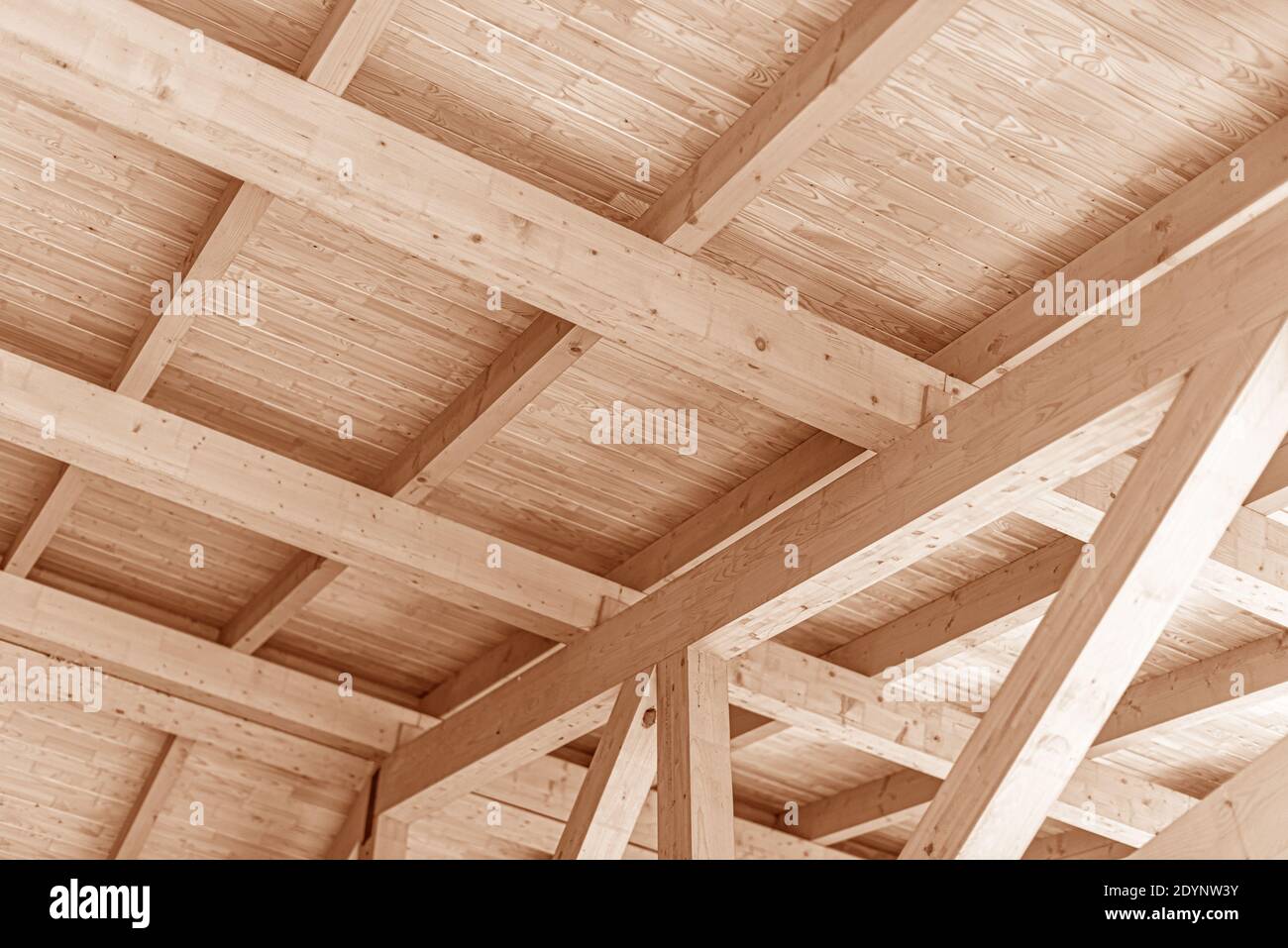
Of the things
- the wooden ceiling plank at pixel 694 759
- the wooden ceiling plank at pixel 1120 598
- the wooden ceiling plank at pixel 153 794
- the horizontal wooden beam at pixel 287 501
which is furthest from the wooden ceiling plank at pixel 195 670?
the wooden ceiling plank at pixel 1120 598

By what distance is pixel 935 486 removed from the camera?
4.04 meters

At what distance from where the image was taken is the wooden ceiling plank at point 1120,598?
3207mm

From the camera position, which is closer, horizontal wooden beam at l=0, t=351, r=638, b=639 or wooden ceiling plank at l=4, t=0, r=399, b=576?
wooden ceiling plank at l=4, t=0, r=399, b=576

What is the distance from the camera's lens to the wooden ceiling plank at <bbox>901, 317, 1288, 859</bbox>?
321 centimetres

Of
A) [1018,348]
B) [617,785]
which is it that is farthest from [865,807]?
[1018,348]

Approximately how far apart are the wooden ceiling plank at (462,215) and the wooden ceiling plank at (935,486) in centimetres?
29

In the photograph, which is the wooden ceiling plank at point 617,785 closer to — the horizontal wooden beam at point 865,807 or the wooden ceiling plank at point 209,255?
the wooden ceiling plank at point 209,255

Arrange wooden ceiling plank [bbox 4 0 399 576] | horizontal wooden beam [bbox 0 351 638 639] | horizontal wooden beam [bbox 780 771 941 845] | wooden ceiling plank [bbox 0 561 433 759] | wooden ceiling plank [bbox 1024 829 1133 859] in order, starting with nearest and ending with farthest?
1. wooden ceiling plank [bbox 4 0 399 576]
2. horizontal wooden beam [bbox 0 351 638 639]
3. wooden ceiling plank [bbox 0 561 433 759]
4. horizontal wooden beam [bbox 780 771 941 845]
5. wooden ceiling plank [bbox 1024 829 1133 859]

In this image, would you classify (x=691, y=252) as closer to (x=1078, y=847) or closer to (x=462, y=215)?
(x=462, y=215)

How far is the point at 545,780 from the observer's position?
682 centimetres

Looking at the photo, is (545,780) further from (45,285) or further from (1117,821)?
(45,285)

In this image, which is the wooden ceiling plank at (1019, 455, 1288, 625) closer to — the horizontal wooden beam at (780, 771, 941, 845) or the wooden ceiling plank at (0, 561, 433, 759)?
the horizontal wooden beam at (780, 771, 941, 845)

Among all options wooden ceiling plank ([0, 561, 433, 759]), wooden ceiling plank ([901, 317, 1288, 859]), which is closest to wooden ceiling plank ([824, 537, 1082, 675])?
wooden ceiling plank ([901, 317, 1288, 859])
